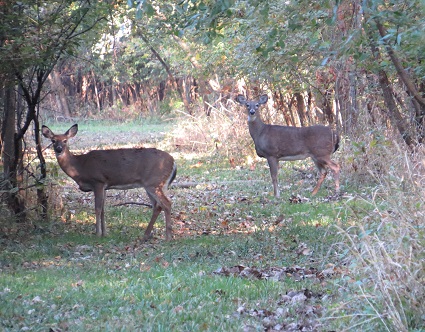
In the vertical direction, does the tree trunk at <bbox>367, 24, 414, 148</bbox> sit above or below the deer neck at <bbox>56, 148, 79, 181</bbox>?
above

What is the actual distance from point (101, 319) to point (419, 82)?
963cm

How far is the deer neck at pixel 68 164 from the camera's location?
1204cm

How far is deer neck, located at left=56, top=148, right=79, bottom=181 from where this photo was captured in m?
12.0

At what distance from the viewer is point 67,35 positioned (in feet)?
34.5

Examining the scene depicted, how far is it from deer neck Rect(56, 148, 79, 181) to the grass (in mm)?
292

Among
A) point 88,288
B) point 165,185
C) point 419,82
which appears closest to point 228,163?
point 419,82

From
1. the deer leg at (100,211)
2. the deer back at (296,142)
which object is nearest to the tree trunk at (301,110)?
the deer back at (296,142)

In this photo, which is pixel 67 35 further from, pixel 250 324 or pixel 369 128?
pixel 369 128

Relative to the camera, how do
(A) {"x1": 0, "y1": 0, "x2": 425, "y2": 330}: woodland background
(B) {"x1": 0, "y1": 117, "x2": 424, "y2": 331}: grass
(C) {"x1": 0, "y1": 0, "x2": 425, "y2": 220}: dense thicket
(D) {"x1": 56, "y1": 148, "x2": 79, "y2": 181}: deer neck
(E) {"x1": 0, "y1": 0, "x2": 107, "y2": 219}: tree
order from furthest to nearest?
(D) {"x1": 56, "y1": 148, "x2": 79, "y2": 181}: deer neck
(E) {"x1": 0, "y1": 0, "x2": 107, "y2": 219}: tree
(C) {"x1": 0, "y1": 0, "x2": 425, "y2": 220}: dense thicket
(A) {"x1": 0, "y1": 0, "x2": 425, "y2": 330}: woodland background
(B) {"x1": 0, "y1": 117, "x2": 424, "y2": 331}: grass

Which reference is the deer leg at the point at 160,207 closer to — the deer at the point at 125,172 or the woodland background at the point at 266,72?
the deer at the point at 125,172

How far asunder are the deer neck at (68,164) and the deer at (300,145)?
14.4ft

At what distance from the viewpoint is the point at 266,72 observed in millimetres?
16328

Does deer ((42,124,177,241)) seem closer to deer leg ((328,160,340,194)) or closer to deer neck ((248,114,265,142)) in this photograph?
deer leg ((328,160,340,194))

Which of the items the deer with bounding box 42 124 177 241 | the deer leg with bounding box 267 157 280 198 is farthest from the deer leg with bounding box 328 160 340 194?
the deer with bounding box 42 124 177 241
